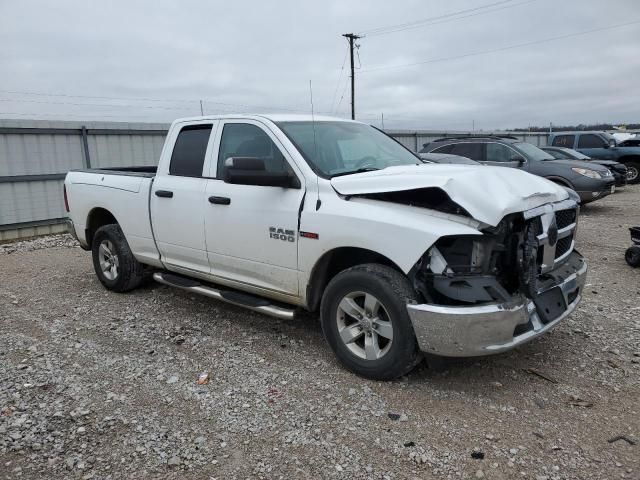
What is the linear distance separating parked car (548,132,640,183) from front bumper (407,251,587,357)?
1685 centimetres

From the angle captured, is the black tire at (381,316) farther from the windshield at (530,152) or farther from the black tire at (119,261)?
the windshield at (530,152)

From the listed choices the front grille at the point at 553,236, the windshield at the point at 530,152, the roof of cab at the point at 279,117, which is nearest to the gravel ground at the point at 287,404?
the front grille at the point at 553,236

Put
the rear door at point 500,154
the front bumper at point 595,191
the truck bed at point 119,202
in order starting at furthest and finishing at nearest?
the rear door at point 500,154 < the front bumper at point 595,191 < the truck bed at point 119,202

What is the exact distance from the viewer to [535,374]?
3.76 m

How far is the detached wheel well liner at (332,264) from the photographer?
3768mm

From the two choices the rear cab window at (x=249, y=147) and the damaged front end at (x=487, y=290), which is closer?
the damaged front end at (x=487, y=290)

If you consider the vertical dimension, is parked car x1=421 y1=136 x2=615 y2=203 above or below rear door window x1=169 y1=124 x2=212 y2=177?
below

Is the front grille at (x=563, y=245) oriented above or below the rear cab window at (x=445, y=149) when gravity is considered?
below

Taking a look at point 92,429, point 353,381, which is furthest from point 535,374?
point 92,429

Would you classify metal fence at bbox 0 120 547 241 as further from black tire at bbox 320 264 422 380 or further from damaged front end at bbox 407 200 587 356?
damaged front end at bbox 407 200 587 356

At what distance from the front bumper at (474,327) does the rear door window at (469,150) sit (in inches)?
386

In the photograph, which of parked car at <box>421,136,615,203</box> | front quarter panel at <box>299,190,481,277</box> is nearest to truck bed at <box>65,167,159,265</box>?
front quarter panel at <box>299,190,481,277</box>

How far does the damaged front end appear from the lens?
3143mm

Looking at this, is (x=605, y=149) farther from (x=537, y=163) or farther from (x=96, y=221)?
(x=96, y=221)
